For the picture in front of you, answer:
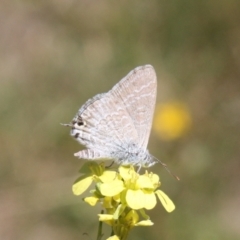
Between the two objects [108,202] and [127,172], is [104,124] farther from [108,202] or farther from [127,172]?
[108,202]

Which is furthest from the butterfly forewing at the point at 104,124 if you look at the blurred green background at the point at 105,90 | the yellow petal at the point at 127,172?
the blurred green background at the point at 105,90

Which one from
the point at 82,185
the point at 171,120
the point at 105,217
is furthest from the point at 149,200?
the point at 171,120

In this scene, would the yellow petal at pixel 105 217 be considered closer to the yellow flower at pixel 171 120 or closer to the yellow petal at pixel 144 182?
the yellow petal at pixel 144 182

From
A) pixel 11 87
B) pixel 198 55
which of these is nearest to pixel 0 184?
pixel 11 87

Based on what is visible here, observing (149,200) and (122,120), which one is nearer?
(149,200)

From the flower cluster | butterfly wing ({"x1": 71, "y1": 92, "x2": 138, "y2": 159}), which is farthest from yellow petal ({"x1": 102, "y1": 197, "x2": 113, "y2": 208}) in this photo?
butterfly wing ({"x1": 71, "y1": 92, "x2": 138, "y2": 159})

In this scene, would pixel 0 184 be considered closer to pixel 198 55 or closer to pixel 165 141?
pixel 165 141

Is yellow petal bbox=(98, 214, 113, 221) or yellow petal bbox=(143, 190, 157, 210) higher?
yellow petal bbox=(143, 190, 157, 210)

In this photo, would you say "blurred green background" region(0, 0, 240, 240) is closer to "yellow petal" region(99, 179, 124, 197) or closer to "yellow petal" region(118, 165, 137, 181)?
"yellow petal" region(118, 165, 137, 181)
